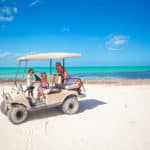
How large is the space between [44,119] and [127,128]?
→ 112 inches

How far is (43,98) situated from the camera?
6.68 m

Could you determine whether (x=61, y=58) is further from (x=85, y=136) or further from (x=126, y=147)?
(x=126, y=147)

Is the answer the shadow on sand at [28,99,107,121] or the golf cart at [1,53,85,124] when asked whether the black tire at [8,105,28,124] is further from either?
the shadow on sand at [28,99,107,121]

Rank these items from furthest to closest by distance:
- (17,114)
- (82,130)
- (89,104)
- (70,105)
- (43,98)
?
(89,104) < (70,105) < (43,98) < (17,114) < (82,130)

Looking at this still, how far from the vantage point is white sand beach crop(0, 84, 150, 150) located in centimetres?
457

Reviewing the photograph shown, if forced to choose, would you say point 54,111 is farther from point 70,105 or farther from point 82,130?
point 82,130

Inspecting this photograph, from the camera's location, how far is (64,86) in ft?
23.3

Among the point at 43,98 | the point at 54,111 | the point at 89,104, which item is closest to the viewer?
the point at 43,98

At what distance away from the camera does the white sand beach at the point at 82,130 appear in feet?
15.0

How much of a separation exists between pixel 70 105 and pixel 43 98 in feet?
3.64

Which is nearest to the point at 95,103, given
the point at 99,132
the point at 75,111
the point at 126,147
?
the point at 75,111

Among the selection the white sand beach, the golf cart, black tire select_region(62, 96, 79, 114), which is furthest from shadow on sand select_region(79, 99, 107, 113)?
the golf cart

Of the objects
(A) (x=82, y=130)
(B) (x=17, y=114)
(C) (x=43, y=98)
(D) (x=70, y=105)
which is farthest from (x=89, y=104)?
(B) (x=17, y=114)

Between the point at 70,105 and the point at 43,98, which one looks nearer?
the point at 43,98
